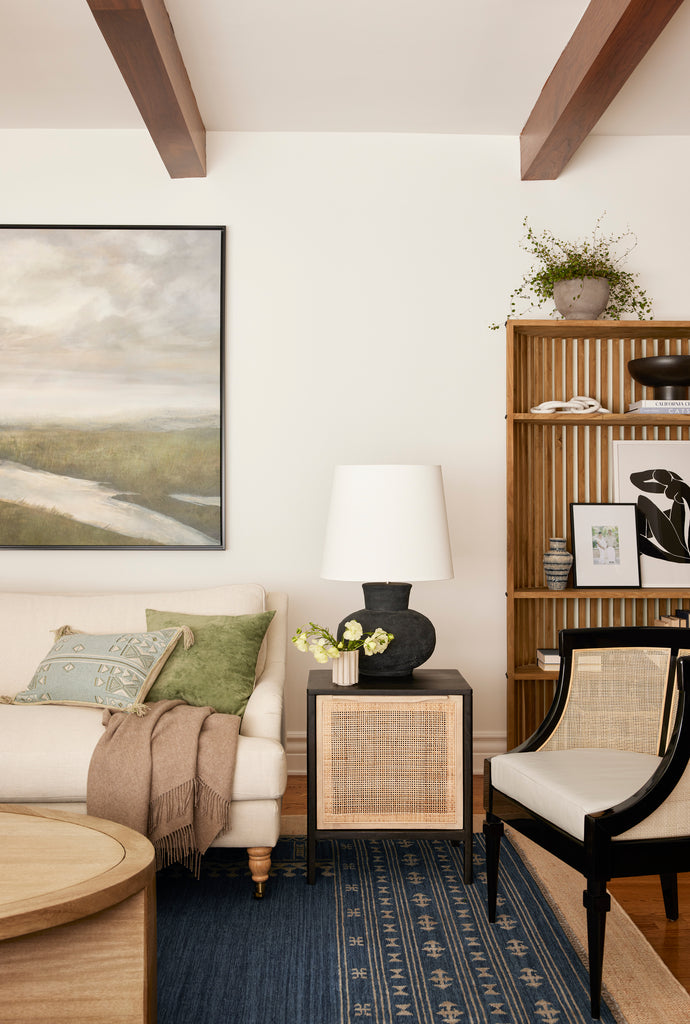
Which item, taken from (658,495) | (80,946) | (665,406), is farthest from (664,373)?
(80,946)

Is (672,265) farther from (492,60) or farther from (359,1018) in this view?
(359,1018)

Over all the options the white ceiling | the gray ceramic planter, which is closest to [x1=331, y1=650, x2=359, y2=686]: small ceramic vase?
the gray ceramic planter

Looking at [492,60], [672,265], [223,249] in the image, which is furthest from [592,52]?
[223,249]

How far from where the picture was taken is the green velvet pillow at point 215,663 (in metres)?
2.78

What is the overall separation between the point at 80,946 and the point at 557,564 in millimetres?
2467

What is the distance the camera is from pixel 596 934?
183cm

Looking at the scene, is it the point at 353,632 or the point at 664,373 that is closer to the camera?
the point at 353,632

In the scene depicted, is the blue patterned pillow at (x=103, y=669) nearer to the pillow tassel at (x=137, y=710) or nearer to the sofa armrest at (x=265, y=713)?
the pillow tassel at (x=137, y=710)

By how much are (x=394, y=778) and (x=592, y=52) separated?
95.2 inches

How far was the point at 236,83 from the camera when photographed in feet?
10.7

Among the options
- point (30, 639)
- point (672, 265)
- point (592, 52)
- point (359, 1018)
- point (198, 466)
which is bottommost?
point (359, 1018)

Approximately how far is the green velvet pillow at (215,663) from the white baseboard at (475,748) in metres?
0.92

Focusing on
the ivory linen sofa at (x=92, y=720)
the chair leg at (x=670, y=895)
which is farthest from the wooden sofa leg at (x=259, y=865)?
Result: the chair leg at (x=670, y=895)

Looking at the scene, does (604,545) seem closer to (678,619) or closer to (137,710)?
(678,619)
